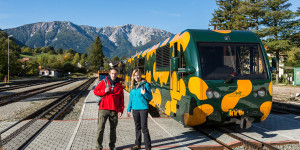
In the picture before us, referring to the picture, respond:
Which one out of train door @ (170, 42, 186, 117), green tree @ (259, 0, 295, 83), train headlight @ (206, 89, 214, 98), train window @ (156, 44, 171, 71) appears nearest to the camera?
train headlight @ (206, 89, 214, 98)

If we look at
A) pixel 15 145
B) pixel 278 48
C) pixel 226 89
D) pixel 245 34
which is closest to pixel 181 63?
pixel 226 89

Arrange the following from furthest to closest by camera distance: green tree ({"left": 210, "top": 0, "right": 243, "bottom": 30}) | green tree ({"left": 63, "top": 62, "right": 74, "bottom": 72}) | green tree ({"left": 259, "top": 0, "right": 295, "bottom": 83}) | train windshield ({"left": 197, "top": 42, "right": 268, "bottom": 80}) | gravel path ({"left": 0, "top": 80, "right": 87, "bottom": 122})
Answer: green tree ({"left": 63, "top": 62, "right": 74, "bottom": 72}) < green tree ({"left": 210, "top": 0, "right": 243, "bottom": 30}) < green tree ({"left": 259, "top": 0, "right": 295, "bottom": 83}) < gravel path ({"left": 0, "top": 80, "right": 87, "bottom": 122}) < train windshield ({"left": 197, "top": 42, "right": 268, "bottom": 80})

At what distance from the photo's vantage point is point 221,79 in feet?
19.3

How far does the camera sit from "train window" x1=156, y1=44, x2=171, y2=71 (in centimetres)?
766

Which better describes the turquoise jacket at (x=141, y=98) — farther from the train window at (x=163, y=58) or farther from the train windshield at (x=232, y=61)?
the train window at (x=163, y=58)

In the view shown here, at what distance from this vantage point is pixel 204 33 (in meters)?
6.41

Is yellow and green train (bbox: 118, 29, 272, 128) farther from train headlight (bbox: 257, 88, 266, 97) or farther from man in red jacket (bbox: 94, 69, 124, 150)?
man in red jacket (bbox: 94, 69, 124, 150)

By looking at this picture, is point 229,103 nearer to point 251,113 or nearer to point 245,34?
point 251,113

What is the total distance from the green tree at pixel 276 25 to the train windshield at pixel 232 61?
31795mm

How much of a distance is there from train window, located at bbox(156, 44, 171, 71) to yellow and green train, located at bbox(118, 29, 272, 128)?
0.90m

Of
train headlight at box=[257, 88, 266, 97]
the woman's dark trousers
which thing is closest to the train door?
the woman's dark trousers

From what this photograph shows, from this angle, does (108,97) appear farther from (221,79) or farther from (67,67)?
(67,67)

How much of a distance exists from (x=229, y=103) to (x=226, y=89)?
361mm

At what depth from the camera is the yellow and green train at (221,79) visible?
5824mm
